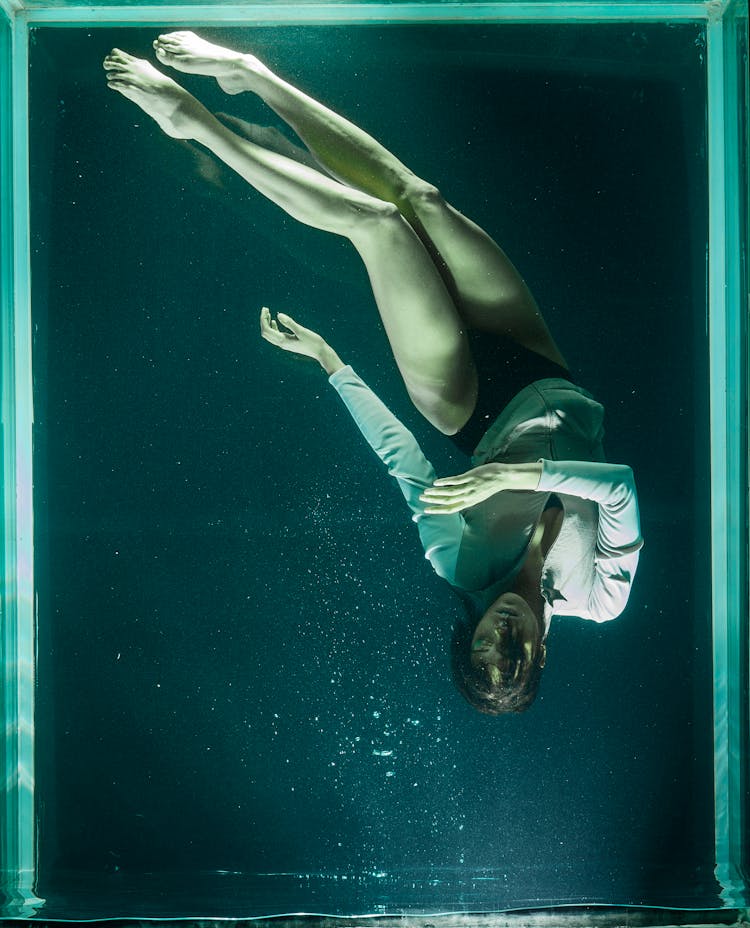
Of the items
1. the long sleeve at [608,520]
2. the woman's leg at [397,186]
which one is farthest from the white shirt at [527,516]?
the woman's leg at [397,186]

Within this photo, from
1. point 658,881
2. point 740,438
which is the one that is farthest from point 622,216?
point 658,881

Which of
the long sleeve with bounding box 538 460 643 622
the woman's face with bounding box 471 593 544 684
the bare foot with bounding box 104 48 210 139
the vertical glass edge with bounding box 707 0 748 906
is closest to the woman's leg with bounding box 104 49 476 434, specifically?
the bare foot with bounding box 104 48 210 139

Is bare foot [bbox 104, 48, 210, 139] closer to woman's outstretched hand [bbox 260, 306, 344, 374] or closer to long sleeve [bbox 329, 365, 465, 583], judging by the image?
woman's outstretched hand [bbox 260, 306, 344, 374]

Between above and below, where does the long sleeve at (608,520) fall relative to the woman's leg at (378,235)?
below

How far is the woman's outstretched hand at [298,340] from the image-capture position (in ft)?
5.08

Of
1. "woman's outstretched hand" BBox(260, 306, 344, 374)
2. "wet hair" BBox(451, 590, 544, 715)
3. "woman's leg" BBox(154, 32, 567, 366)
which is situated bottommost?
"wet hair" BBox(451, 590, 544, 715)

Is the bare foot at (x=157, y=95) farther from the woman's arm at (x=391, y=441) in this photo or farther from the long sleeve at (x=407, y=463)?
the long sleeve at (x=407, y=463)

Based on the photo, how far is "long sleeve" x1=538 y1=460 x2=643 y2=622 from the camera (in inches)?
56.9

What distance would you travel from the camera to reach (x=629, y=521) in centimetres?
150

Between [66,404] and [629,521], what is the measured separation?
3.51 feet

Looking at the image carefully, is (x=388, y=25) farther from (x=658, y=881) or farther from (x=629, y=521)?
(x=658, y=881)

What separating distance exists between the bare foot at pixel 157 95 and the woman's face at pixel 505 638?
1.04 meters

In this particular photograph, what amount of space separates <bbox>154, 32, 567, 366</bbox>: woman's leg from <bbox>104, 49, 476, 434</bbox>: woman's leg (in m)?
0.04

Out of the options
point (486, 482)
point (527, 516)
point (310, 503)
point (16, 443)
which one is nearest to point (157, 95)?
point (16, 443)
